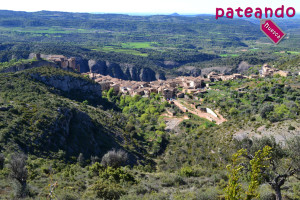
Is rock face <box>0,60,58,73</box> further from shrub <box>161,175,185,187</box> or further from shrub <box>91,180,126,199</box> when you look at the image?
shrub <box>161,175,185,187</box>

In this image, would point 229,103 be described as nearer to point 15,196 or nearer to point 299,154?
point 299,154

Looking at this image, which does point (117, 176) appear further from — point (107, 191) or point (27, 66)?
point (27, 66)

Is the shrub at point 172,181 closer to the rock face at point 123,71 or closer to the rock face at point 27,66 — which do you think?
the rock face at point 27,66

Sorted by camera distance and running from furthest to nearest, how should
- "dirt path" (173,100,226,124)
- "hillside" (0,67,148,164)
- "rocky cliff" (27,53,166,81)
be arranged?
"rocky cliff" (27,53,166,81) → "dirt path" (173,100,226,124) → "hillside" (0,67,148,164)

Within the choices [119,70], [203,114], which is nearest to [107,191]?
[203,114]

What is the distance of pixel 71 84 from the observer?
5328cm

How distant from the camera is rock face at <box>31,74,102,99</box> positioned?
48.6 m

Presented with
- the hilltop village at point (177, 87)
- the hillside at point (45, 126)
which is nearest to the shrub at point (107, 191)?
the hillside at point (45, 126)

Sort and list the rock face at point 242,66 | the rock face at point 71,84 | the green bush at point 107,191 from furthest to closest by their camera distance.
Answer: the rock face at point 242,66 < the rock face at point 71,84 < the green bush at point 107,191

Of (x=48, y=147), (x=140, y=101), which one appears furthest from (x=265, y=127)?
(x=140, y=101)

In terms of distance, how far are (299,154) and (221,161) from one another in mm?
12817

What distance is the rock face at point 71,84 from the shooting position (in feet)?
159

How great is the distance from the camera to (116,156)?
18.9 m

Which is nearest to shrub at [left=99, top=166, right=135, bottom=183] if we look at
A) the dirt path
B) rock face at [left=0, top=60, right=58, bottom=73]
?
the dirt path
